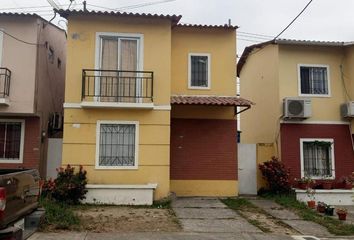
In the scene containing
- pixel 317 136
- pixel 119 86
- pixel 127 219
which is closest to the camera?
pixel 127 219

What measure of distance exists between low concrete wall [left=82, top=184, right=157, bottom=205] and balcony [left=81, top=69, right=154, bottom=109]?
262 centimetres

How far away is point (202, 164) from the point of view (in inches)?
564

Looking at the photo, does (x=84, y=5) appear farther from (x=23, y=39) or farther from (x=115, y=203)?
(x=115, y=203)

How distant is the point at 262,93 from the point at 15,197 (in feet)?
41.5

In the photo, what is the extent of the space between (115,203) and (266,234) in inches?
193

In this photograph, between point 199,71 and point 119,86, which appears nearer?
point 119,86

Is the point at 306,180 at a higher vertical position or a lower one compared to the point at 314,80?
lower

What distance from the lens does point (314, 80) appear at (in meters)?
15.3

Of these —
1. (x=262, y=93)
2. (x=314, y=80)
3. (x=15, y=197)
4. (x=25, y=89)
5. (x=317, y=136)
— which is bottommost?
(x=15, y=197)

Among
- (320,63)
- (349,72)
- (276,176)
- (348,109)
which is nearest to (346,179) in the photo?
(348,109)

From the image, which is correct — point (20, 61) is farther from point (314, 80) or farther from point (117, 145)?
point (314, 80)

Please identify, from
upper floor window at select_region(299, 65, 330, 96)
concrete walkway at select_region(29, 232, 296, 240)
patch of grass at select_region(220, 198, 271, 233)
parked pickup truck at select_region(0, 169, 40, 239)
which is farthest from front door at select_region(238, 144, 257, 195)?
parked pickup truck at select_region(0, 169, 40, 239)

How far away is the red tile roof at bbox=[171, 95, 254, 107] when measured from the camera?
1317cm

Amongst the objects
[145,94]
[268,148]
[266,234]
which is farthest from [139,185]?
[268,148]
